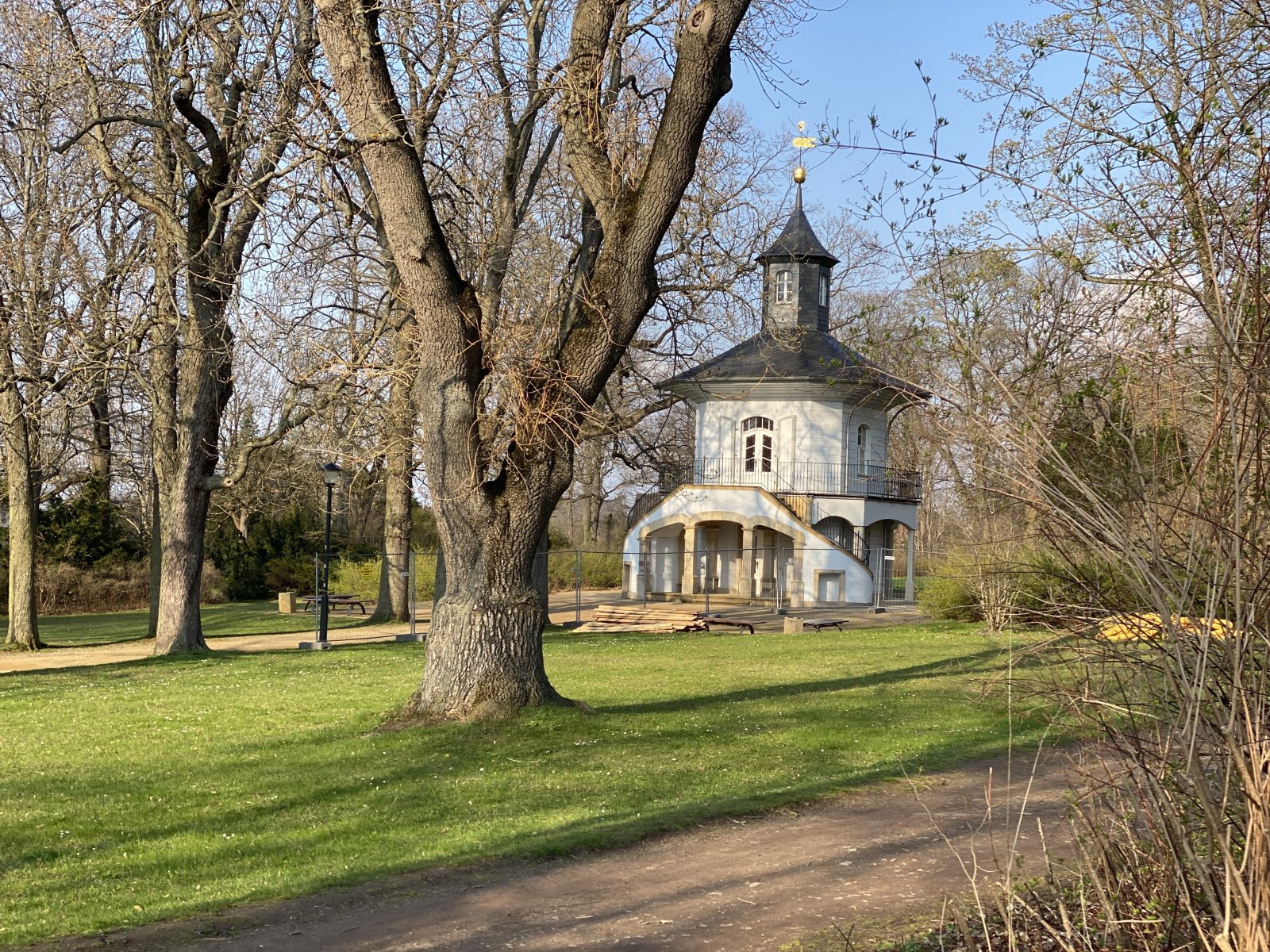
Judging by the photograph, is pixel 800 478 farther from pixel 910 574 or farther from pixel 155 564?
pixel 155 564

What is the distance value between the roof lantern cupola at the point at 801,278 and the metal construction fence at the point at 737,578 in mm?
7501

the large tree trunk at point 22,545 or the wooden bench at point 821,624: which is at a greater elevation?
the large tree trunk at point 22,545

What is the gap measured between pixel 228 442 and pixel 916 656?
94.0 ft

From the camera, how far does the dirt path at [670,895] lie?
238 inches

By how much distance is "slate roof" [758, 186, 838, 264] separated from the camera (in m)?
41.5

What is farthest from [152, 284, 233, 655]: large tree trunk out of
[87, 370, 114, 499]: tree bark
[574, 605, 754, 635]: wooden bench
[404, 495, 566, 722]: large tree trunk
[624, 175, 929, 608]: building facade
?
[624, 175, 929, 608]: building facade

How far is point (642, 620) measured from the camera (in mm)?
30578

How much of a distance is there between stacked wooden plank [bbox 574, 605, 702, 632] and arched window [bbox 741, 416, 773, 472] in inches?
364

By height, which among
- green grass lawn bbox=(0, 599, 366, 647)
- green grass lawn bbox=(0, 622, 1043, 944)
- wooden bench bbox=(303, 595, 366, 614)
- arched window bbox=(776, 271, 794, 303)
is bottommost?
green grass lawn bbox=(0, 599, 366, 647)

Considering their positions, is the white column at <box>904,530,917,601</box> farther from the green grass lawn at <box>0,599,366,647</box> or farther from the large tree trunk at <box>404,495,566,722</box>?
the large tree trunk at <box>404,495,566,722</box>

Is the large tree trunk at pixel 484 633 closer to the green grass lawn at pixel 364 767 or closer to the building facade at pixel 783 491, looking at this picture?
the green grass lawn at pixel 364 767

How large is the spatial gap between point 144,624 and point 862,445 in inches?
882

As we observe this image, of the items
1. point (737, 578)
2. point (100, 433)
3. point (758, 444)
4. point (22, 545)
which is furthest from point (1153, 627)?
point (737, 578)

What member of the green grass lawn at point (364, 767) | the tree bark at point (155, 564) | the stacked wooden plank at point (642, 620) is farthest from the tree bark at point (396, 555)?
the green grass lawn at point (364, 767)
